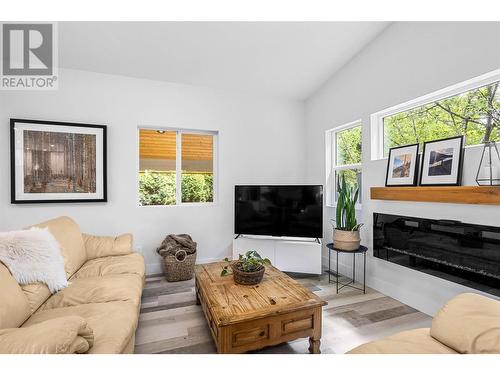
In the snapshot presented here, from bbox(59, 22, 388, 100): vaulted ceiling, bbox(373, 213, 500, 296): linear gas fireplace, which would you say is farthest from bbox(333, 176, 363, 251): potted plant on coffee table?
bbox(59, 22, 388, 100): vaulted ceiling

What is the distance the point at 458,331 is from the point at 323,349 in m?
0.92

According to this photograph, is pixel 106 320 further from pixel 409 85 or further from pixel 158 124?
pixel 409 85

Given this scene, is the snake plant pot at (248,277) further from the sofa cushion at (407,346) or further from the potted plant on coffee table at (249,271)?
the sofa cushion at (407,346)

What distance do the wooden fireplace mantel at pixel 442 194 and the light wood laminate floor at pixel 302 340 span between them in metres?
1.07

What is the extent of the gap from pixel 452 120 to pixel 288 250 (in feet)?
7.19

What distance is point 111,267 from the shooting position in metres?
2.24

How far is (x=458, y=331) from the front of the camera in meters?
1.08

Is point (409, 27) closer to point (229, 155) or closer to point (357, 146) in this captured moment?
point (357, 146)

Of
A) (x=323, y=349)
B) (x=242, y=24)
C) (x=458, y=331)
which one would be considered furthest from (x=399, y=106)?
(x=323, y=349)

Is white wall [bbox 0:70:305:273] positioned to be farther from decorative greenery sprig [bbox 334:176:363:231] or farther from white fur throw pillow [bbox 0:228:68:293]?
white fur throw pillow [bbox 0:228:68:293]

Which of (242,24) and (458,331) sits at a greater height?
(242,24)
